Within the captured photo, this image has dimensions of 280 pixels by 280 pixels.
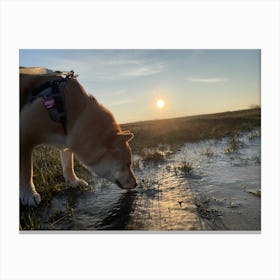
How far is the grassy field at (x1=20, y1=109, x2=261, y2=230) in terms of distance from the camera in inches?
120

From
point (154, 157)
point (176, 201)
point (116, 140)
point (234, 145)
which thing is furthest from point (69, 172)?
point (234, 145)

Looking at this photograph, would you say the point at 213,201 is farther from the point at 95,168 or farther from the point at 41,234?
the point at 41,234

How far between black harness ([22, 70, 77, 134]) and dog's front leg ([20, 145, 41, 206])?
410 mm

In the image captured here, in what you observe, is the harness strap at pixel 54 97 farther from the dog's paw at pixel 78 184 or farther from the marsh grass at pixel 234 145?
the marsh grass at pixel 234 145

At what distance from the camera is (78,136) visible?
9.71 feet

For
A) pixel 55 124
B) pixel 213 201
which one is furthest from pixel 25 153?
pixel 213 201

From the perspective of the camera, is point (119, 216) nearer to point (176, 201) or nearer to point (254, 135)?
point (176, 201)

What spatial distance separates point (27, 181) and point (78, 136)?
653mm

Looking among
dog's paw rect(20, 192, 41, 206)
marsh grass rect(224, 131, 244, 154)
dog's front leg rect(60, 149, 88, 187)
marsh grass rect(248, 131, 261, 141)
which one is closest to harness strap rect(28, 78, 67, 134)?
dog's front leg rect(60, 149, 88, 187)

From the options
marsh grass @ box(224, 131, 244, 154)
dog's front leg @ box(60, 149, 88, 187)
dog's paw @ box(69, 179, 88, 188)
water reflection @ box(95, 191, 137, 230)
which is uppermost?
marsh grass @ box(224, 131, 244, 154)

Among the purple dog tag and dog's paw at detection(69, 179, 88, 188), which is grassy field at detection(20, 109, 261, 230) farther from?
the purple dog tag

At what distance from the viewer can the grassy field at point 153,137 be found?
3.04 m
